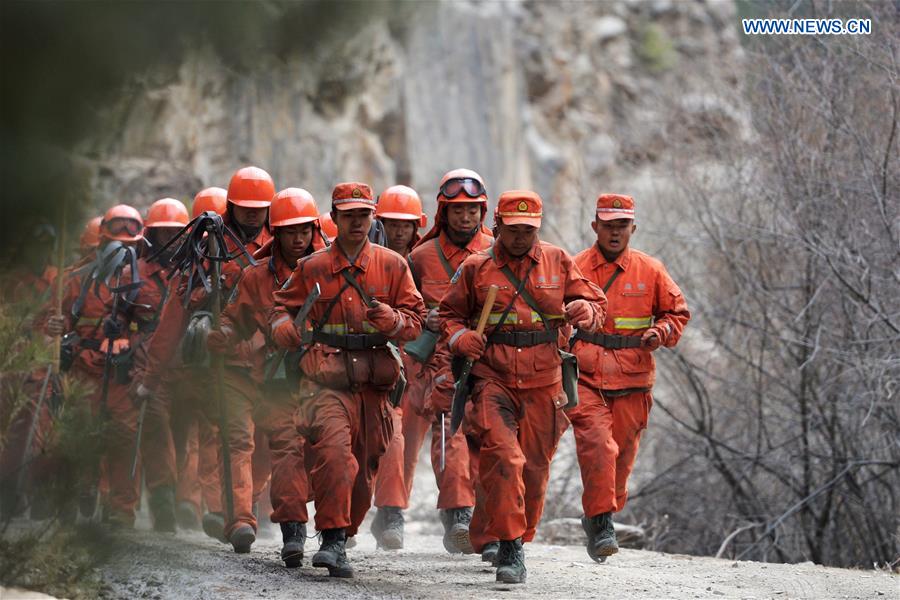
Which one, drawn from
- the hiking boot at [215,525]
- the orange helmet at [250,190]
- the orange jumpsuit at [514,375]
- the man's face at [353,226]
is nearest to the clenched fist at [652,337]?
the orange jumpsuit at [514,375]

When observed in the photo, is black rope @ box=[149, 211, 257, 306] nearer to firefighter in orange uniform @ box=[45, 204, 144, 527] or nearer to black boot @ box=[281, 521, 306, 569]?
firefighter in orange uniform @ box=[45, 204, 144, 527]

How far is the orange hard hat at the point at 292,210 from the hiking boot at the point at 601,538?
2752 millimetres

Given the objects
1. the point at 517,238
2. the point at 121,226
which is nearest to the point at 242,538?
the point at 517,238

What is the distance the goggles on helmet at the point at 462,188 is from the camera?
1027 cm

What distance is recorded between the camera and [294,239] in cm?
964

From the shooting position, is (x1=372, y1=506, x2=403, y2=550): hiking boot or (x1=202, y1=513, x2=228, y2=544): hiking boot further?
(x1=372, y1=506, x2=403, y2=550): hiking boot

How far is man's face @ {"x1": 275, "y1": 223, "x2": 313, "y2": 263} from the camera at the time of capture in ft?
31.6

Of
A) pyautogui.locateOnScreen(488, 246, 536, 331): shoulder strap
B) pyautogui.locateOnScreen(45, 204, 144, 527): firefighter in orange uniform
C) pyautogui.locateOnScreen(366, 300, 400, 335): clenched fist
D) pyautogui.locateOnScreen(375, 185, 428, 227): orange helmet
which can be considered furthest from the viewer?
pyautogui.locateOnScreen(375, 185, 428, 227): orange helmet

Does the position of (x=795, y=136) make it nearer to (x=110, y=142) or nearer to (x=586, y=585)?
(x=586, y=585)

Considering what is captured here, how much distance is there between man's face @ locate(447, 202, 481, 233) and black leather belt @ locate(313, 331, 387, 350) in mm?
1888

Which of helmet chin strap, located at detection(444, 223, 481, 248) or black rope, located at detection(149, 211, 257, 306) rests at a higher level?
helmet chin strap, located at detection(444, 223, 481, 248)

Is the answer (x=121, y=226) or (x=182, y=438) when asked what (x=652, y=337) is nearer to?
(x=182, y=438)

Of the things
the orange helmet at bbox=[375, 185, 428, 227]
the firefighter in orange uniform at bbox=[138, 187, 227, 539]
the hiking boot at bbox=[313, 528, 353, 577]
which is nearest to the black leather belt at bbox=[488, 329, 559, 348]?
the hiking boot at bbox=[313, 528, 353, 577]

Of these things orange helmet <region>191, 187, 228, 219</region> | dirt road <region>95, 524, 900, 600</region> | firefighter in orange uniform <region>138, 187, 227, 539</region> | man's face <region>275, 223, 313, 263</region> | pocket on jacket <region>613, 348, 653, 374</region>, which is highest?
orange helmet <region>191, 187, 228, 219</region>
